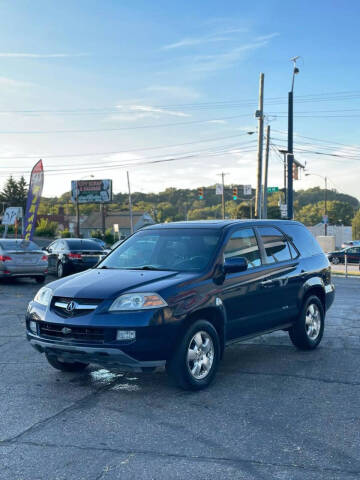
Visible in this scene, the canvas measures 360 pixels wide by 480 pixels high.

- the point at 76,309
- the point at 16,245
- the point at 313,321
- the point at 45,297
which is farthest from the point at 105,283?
the point at 16,245

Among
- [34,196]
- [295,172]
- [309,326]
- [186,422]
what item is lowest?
[186,422]

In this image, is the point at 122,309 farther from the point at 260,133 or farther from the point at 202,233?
the point at 260,133

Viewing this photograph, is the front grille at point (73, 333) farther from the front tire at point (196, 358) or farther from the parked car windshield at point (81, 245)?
the parked car windshield at point (81, 245)

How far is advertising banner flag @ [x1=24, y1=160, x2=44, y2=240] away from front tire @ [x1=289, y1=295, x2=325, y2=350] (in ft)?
72.6

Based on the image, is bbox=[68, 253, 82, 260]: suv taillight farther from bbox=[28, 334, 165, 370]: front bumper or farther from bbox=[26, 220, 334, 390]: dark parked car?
bbox=[28, 334, 165, 370]: front bumper

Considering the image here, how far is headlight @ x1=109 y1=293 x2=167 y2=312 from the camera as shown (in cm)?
551

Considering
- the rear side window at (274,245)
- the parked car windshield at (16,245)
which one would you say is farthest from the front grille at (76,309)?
the parked car windshield at (16,245)

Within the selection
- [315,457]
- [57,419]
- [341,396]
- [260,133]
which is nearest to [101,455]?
[57,419]

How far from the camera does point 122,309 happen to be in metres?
5.51

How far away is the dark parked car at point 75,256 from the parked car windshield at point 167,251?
42.0 ft

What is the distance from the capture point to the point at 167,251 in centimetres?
671

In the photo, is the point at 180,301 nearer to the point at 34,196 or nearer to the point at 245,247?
the point at 245,247

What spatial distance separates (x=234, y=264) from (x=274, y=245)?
4.94ft

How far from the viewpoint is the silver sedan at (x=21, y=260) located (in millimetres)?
17438
